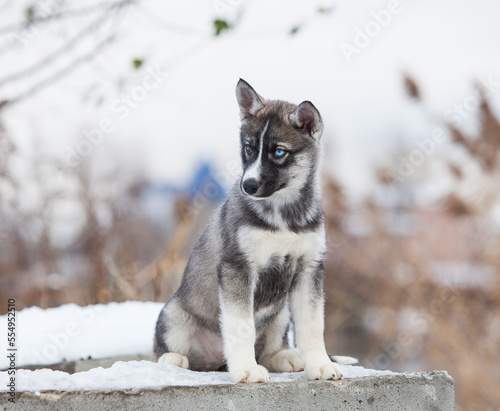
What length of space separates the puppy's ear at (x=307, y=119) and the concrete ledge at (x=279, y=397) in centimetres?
162

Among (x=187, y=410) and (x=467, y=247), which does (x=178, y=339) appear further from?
(x=467, y=247)

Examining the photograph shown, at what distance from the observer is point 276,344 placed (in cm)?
470

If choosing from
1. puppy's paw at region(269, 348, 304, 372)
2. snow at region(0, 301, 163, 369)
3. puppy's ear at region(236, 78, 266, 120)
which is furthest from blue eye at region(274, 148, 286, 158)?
snow at region(0, 301, 163, 369)

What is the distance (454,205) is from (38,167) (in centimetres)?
708

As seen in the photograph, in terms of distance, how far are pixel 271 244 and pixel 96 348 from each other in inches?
83.7

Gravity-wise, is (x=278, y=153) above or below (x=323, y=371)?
above

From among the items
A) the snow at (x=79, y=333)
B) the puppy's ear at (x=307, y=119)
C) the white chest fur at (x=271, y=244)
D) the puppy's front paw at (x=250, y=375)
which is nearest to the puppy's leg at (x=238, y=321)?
the puppy's front paw at (x=250, y=375)

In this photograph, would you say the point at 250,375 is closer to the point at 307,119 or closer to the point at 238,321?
the point at 238,321

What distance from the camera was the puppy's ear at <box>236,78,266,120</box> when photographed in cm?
439

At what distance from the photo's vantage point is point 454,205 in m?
10.9

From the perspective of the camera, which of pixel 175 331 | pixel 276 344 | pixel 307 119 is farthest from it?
pixel 276 344

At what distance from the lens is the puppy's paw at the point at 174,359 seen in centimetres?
438

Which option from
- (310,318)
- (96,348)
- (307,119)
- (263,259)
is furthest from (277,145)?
(96,348)

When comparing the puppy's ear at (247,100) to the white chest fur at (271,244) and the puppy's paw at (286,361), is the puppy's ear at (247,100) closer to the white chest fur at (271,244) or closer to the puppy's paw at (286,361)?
the white chest fur at (271,244)
